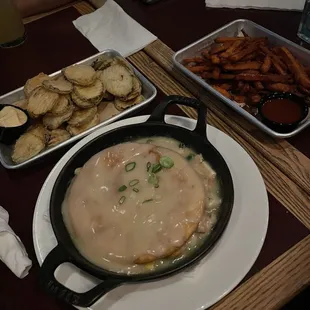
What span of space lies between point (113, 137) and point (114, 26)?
93 cm

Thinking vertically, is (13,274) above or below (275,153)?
below

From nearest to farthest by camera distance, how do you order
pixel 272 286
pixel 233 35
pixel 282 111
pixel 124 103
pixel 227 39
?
pixel 272 286
pixel 282 111
pixel 124 103
pixel 227 39
pixel 233 35

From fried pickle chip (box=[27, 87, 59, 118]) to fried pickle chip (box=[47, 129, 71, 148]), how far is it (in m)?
0.09

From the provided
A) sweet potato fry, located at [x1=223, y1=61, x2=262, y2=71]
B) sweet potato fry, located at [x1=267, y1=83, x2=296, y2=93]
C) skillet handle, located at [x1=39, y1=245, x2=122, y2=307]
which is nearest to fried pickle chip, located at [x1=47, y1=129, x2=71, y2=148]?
skillet handle, located at [x1=39, y1=245, x2=122, y2=307]

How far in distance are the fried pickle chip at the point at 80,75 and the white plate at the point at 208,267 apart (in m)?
0.46

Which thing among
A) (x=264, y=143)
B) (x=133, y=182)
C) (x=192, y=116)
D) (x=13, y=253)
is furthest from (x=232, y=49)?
(x=13, y=253)

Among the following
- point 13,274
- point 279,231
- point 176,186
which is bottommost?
point 13,274

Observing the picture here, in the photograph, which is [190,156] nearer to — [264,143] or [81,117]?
[264,143]

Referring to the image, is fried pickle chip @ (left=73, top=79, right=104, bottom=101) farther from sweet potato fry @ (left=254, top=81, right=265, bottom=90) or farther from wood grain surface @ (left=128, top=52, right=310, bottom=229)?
sweet potato fry @ (left=254, top=81, right=265, bottom=90)

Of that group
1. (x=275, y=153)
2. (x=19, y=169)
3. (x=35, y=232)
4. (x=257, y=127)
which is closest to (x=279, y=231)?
(x=275, y=153)

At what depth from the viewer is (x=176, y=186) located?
1.14 meters

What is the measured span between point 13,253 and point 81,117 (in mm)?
534

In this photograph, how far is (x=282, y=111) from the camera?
147cm

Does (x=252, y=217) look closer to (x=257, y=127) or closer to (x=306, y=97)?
(x=257, y=127)
